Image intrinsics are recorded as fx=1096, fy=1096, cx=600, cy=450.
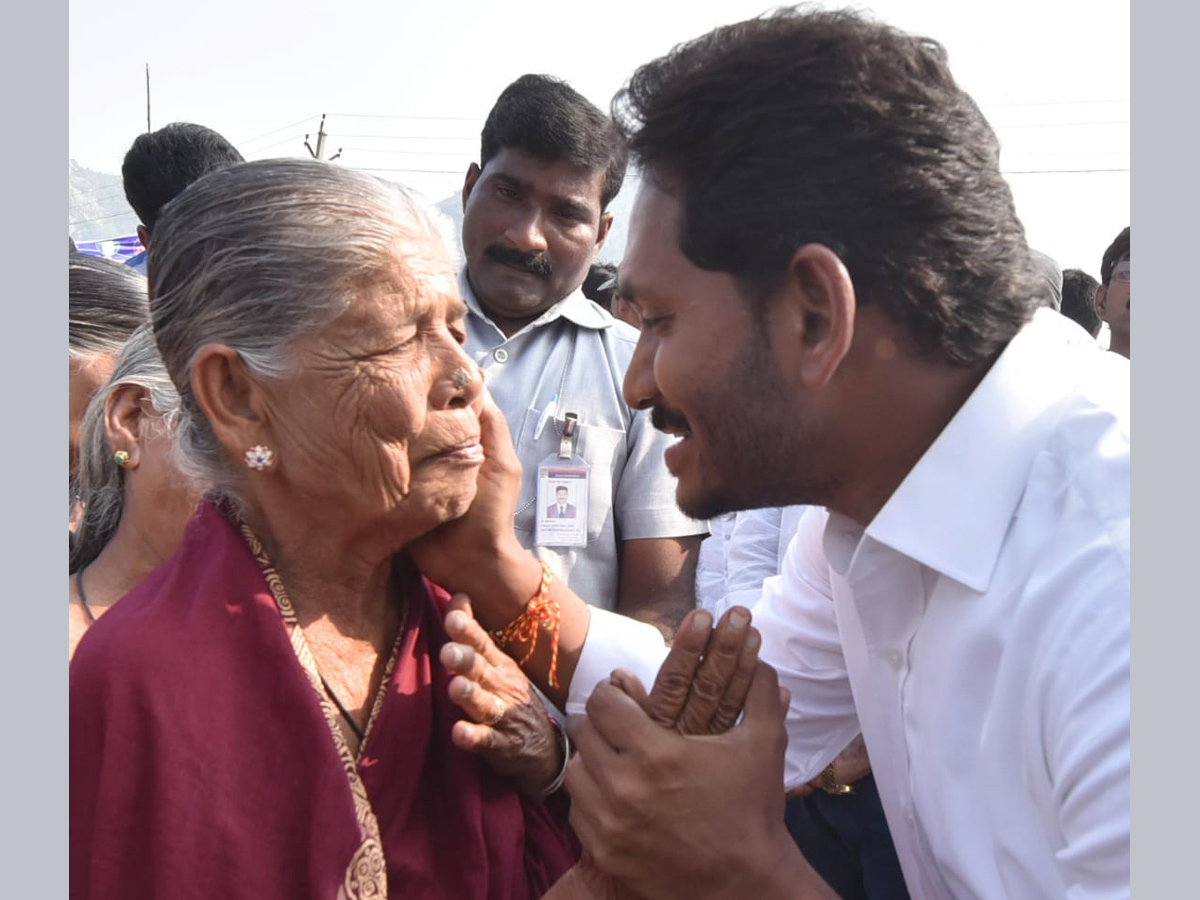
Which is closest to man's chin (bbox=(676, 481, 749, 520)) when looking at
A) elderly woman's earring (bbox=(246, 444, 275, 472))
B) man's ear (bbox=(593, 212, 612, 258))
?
elderly woman's earring (bbox=(246, 444, 275, 472))

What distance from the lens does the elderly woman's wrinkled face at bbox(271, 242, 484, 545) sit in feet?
7.41

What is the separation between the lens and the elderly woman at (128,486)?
305 centimetres

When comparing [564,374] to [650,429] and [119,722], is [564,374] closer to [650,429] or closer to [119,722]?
[650,429]

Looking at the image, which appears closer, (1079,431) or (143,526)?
(1079,431)

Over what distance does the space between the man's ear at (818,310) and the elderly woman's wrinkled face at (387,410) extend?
71 cm

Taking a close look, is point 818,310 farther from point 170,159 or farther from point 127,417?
point 170,159

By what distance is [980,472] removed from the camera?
2.16 metres

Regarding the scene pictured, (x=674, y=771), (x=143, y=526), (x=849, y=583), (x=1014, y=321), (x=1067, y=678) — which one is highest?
(x=1014, y=321)

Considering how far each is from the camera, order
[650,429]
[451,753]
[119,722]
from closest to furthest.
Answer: [119,722], [451,753], [650,429]

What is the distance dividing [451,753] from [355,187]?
1226 millimetres

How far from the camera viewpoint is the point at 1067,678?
6.21ft

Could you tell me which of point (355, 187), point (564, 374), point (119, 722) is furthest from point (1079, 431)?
point (564, 374)

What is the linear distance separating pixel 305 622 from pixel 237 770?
1.25ft

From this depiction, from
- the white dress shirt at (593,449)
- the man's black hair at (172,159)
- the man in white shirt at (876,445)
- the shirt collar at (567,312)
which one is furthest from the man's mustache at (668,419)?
the man's black hair at (172,159)
